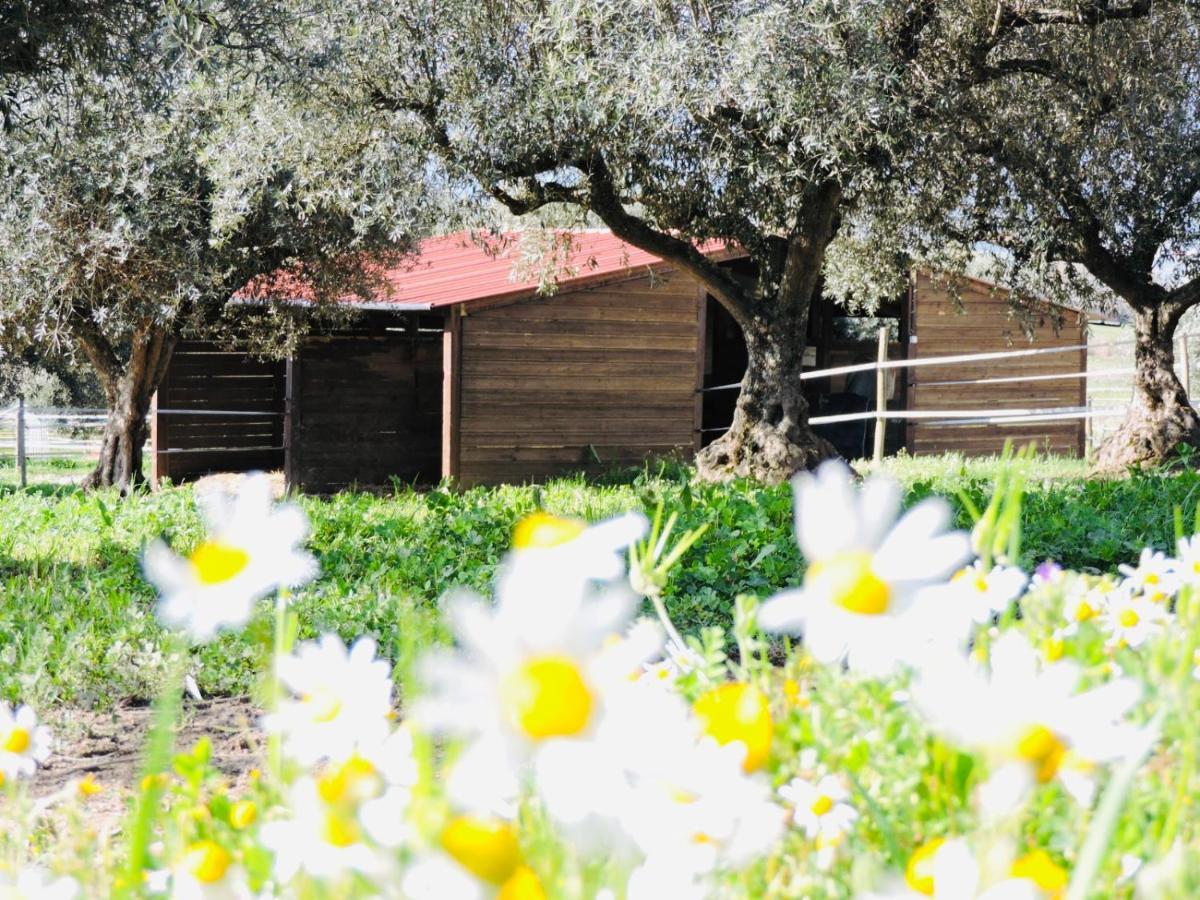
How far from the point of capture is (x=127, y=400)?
13.5 m

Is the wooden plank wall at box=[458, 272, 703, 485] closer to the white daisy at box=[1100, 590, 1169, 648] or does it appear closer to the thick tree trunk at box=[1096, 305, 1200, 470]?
the thick tree trunk at box=[1096, 305, 1200, 470]

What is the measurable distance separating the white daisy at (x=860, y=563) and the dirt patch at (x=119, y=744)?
102 inches

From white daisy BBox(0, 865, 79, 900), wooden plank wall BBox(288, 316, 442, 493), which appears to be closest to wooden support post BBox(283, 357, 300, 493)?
wooden plank wall BBox(288, 316, 442, 493)

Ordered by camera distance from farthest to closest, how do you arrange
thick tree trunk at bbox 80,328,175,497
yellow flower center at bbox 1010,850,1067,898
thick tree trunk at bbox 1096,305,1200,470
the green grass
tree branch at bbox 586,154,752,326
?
thick tree trunk at bbox 80,328,175,497
thick tree trunk at bbox 1096,305,1200,470
tree branch at bbox 586,154,752,326
the green grass
yellow flower center at bbox 1010,850,1067,898

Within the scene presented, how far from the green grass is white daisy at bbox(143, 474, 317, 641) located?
2.45 metres

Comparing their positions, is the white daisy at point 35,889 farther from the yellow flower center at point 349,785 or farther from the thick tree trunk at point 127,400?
the thick tree trunk at point 127,400

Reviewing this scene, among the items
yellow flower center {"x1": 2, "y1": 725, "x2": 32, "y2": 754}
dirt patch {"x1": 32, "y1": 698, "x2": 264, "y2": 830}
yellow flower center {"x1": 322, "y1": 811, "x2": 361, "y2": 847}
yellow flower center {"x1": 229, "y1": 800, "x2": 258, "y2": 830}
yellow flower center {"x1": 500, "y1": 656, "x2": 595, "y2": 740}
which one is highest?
yellow flower center {"x1": 500, "y1": 656, "x2": 595, "y2": 740}

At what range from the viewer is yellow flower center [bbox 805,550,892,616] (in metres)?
0.78

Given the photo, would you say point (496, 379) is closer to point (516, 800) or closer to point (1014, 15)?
point (1014, 15)

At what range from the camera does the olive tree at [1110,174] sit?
1134 cm

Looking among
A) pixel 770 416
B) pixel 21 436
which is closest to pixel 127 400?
pixel 21 436

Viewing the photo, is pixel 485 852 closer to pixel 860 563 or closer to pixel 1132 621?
pixel 860 563

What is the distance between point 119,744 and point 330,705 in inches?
123

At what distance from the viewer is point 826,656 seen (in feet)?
2.67
